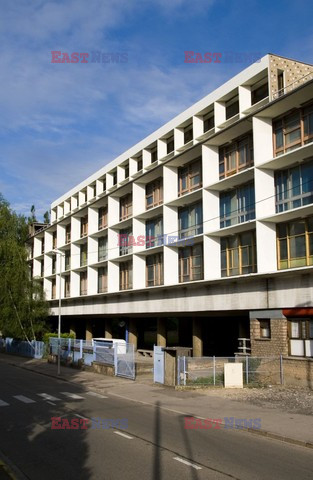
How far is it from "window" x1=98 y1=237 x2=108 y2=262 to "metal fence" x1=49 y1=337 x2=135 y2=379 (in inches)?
363

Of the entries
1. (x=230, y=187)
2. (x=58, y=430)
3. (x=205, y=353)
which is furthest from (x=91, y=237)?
(x=58, y=430)

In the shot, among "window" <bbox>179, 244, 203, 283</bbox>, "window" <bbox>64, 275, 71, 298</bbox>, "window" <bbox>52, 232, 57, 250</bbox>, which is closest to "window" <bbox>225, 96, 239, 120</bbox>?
"window" <bbox>179, 244, 203, 283</bbox>

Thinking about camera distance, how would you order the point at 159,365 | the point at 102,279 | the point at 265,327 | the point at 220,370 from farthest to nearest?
1. the point at 102,279
2. the point at 265,327
3. the point at 159,365
4. the point at 220,370

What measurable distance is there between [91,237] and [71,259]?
16.9 feet

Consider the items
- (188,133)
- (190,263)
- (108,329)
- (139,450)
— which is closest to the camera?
(139,450)

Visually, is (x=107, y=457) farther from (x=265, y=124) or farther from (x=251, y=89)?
(x=251, y=89)

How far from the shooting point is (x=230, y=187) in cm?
2738

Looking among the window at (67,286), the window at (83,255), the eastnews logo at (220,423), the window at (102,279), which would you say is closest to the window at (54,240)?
→ the window at (67,286)

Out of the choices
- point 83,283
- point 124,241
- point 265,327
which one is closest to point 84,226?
point 83,283

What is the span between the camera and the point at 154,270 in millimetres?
35312

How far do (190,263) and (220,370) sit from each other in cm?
992

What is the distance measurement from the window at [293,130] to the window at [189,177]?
7.38 m

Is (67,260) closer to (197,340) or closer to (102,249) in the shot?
(102,249)

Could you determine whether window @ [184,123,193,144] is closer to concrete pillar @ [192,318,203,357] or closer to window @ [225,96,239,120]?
window @ [225,96,239,120]
